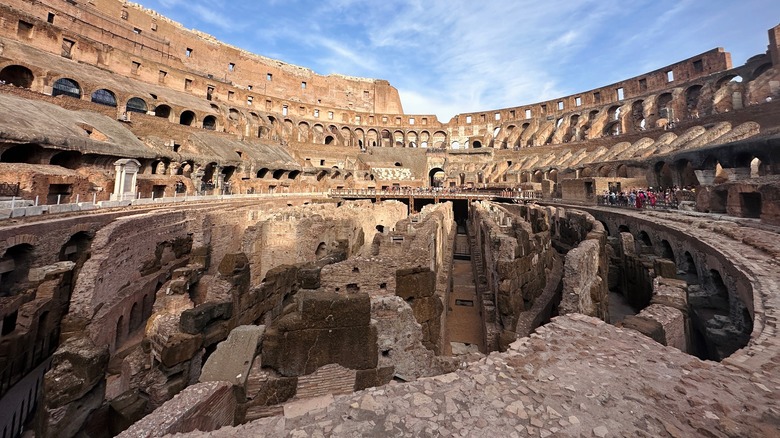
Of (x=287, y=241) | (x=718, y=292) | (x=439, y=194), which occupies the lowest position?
(x=718, y=292)

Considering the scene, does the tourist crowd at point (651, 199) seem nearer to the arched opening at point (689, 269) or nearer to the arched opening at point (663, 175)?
the arched opening at point (663, 175)

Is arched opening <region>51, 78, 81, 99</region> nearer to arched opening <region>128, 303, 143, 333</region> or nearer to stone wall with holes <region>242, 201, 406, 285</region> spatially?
arched opening <region>128, 303, 143, 333</region>

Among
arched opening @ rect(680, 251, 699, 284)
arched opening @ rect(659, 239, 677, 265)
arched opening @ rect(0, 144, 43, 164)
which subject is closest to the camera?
arched opening @ rect(680, 251, 699, 284)

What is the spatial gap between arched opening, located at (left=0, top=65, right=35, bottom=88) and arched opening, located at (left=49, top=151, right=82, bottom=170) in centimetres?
1363

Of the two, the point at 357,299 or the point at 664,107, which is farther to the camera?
the point at 664,107

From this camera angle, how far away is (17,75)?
2327 centimetres

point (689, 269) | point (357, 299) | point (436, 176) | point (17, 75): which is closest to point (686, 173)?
point (689, 269)

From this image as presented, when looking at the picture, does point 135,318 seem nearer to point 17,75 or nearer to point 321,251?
point 321,251

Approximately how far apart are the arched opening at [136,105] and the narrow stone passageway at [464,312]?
106ft

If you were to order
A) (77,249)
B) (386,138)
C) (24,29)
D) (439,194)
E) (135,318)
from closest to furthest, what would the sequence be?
(77,249) < (135,318) < (24,29) < (439,194) < (386,138)

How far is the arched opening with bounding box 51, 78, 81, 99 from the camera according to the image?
2406cm

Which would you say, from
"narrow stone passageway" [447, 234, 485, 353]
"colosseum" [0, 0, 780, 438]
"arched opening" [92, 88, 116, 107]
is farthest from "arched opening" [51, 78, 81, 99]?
"narrow stone passageway" [447, 234, 485, 353]

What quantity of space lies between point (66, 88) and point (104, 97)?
8.16 feet

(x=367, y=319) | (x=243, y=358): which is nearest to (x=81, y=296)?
(x=243, y=358)
